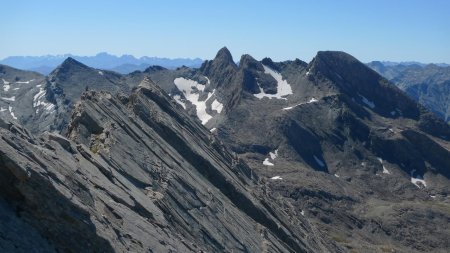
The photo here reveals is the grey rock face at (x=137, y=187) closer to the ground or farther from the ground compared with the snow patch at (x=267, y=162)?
farther from the ground

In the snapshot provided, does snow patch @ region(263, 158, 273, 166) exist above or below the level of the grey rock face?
below

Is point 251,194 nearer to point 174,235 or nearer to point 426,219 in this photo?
point 174,235

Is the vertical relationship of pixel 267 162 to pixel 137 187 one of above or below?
below

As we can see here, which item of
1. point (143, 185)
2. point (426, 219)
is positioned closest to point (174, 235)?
point (143, 185)

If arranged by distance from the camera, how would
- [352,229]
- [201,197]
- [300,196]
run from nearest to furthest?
1. [201,197]
2. [352,229]
3. [300,196]

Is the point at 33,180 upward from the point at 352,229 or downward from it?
upward

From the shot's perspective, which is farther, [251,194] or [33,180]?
[251,194]

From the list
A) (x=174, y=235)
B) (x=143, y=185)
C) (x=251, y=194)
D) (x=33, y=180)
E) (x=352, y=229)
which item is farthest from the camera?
(x=352, y=229)

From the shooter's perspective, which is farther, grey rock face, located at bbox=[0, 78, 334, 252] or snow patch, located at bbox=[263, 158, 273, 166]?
snow patch, located at bbox=[263, 158, 273, 166]

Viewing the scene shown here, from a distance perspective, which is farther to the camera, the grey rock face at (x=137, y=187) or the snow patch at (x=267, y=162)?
the snow patch at (x=267, y=162)

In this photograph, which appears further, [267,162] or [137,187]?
[267,162]

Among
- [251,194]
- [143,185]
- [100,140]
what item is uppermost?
[100,140]
